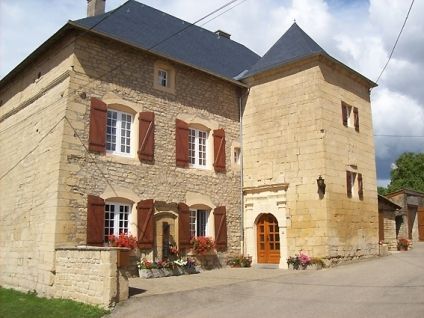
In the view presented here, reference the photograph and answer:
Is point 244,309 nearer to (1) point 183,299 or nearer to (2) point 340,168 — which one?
(1) point 183,299

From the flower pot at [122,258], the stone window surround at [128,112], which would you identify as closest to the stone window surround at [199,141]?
the stone window surround at [128,112]

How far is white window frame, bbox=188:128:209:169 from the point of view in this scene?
13.7 m

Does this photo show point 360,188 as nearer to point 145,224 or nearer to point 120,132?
point 145,224

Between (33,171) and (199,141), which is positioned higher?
(199,141)

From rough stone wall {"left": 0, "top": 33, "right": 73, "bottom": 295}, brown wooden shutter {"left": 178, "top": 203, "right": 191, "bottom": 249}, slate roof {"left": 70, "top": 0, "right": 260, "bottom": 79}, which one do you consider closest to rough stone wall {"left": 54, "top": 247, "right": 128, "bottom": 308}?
rough stone wall {"left": 0, "top": 33, "right": 73, "bottom": 295}

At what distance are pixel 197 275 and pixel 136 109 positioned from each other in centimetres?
474

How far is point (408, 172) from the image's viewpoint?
1442 inches

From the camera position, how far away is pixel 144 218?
38.4 ft

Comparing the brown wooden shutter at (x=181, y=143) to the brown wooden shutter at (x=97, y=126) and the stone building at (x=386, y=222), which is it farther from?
the stone building at (x=386, y=222)

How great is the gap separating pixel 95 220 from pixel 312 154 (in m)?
6.42

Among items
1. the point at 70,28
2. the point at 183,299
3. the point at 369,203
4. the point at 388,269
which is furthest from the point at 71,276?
the point at 369,203

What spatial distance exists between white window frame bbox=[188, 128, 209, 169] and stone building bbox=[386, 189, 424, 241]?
12097mm

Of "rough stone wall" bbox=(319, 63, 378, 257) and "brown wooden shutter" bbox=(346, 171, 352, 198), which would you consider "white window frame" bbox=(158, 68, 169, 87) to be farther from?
"brown wooden shutter" bbox=(346, 171, 352, 198)

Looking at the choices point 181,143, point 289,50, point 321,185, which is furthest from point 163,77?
point 321,185
